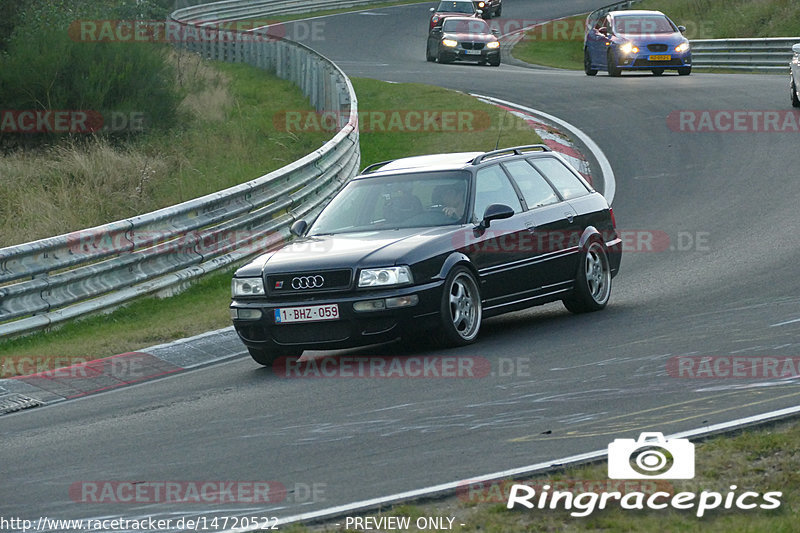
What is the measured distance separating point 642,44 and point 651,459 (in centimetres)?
2568

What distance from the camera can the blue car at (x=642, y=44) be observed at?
3053cm

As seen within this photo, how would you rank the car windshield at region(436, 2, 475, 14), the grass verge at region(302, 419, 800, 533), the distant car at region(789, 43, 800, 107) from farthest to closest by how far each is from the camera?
the car windshield at region(436, 2, 475, 14) < the distant car at region(789, 43, 800, 107) < the grass verge at region(302, 419, 800, 533)

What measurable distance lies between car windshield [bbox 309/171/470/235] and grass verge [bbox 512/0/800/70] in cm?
2972

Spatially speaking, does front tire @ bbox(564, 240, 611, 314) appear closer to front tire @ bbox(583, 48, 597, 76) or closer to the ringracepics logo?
the ringracepics logo

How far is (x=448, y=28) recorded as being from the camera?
39312 millimetres

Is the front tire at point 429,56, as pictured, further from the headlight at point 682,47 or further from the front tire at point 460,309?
the front tire at point 460,309

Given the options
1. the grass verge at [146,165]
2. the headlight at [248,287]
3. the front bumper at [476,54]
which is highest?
the headlight at [248,287]

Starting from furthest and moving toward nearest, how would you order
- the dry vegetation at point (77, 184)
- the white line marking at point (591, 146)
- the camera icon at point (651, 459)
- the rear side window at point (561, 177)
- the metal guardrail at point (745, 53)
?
the metal guardrail at point (745, 53) < the white line marking at point (591, 146) < the dry vegetation at point (77, 184) < the rear side window at point (561, 177) < the camera icon at point (651, 459)

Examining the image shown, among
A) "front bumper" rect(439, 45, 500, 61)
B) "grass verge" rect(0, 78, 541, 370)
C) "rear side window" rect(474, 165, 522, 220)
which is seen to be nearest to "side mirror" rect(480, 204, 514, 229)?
"rear side window" rect(474, 165, 522, 220)

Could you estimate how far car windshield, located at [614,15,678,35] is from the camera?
30.9 m

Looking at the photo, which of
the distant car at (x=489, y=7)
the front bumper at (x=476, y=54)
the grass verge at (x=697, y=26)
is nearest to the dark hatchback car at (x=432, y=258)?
the front bumper at (x=476, y=54)

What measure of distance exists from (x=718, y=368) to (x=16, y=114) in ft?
57.9

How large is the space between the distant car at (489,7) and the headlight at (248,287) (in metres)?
46.8

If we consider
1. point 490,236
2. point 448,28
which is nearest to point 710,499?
point 490,236
